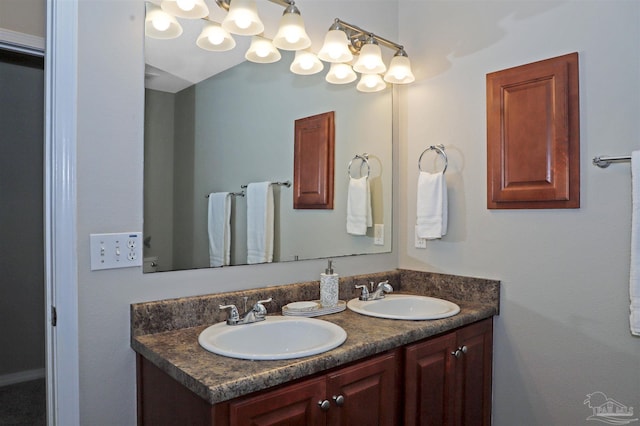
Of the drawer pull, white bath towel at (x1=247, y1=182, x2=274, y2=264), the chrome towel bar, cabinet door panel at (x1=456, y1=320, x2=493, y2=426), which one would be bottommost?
cabinet door panel at (x1=456, y1=320, x2=493, y2=426)

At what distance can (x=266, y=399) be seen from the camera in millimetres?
1088

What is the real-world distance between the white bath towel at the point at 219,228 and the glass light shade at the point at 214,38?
565mm

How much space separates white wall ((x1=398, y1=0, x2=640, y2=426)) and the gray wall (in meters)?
2.67

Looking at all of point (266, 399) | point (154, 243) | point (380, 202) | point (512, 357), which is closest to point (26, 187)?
point (154, 243)

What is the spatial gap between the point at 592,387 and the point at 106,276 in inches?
71.6

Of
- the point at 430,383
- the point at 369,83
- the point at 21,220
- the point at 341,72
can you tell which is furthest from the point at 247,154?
the point at 21,220

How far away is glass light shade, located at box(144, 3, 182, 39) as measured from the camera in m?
1.44

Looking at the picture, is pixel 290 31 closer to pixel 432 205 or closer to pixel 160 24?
pixel 160 24

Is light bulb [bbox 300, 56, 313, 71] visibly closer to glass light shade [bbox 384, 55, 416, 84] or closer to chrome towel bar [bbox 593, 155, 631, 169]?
glass light shade [bbox 384, 55, 416, 84]

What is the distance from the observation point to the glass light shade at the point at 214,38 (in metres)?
1.59

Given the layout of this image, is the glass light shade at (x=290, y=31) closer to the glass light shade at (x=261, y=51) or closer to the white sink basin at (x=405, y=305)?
the glass light shade at (x=261, y=51)

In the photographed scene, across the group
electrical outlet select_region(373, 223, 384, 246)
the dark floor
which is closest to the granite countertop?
electrical outlet select_region(373, 223, 384, 246)

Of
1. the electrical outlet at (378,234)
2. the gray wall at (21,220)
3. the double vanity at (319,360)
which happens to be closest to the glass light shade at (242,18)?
the double vanity at (319,360)

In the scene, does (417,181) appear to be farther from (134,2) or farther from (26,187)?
(26,187)
